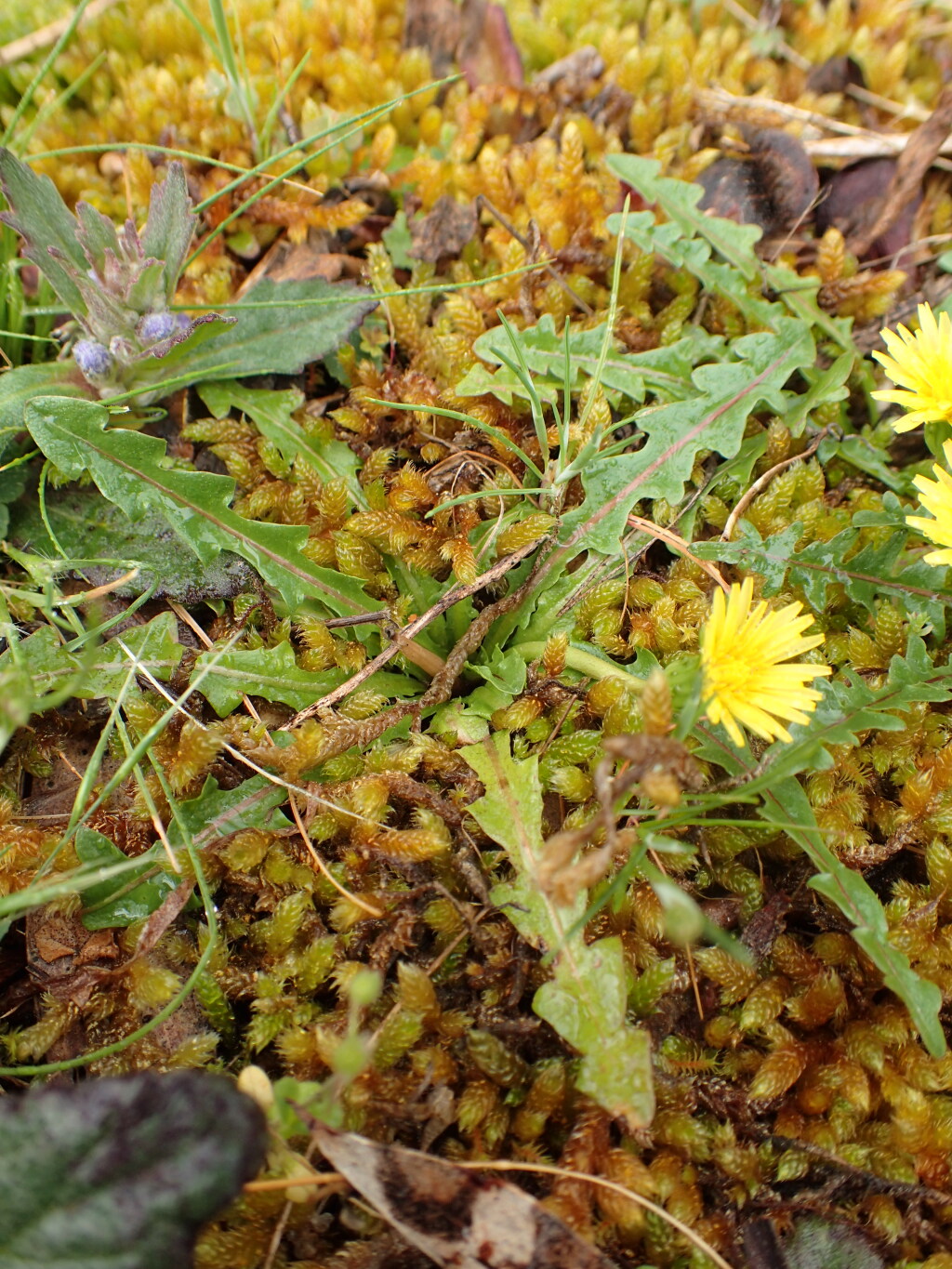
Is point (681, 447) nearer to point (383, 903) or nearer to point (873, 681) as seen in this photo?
point (873, 681)

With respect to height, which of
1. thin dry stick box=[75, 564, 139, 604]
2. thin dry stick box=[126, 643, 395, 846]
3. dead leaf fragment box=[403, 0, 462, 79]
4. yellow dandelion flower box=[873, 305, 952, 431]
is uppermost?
dead leaf fragment box=[403, 0, 462, 79]

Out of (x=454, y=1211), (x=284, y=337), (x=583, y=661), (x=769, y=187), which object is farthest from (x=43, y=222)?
(x=454, y=1211)

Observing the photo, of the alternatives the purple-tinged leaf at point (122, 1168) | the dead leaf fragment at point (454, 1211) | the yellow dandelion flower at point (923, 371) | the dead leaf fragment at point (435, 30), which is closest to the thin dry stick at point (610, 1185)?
the dead leaf fragment at point (454, 1211)

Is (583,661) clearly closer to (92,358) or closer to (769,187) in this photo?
(92,358)

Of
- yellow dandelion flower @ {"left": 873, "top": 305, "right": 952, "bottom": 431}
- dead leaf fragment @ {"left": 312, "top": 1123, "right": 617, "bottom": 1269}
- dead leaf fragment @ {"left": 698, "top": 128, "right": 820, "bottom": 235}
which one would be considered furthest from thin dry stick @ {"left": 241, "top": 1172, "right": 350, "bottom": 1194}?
dead leaf fragment @ {"left": 698, "top": 128, "right": 820, "bottom": 235}

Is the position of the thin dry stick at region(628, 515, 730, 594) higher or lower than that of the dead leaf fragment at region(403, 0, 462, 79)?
lower

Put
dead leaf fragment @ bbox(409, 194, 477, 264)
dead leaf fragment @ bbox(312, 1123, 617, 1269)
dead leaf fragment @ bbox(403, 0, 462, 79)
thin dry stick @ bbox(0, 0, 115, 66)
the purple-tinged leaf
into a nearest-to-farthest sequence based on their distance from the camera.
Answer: the purple-tinged leaf < dead leaf fragment @ bbox(312, 1123, 617, 1269) < dead leaf fragment @ bbox(409, 194, 477, 264) < thin dry stick @ bbox(0, 0, 115, 66) < dead leaf fragment @ bbox(403, 0, 462, 79)

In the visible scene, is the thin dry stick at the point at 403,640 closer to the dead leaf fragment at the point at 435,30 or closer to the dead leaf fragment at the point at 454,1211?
the dead leaf fragment at the point at 454,1211

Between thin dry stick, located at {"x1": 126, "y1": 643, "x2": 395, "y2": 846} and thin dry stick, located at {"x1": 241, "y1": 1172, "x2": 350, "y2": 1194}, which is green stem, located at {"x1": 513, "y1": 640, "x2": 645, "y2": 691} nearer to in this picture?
thin dry stick, located at {"x1": 126, "y1": 643, "x2": 395, "y2": 846}
